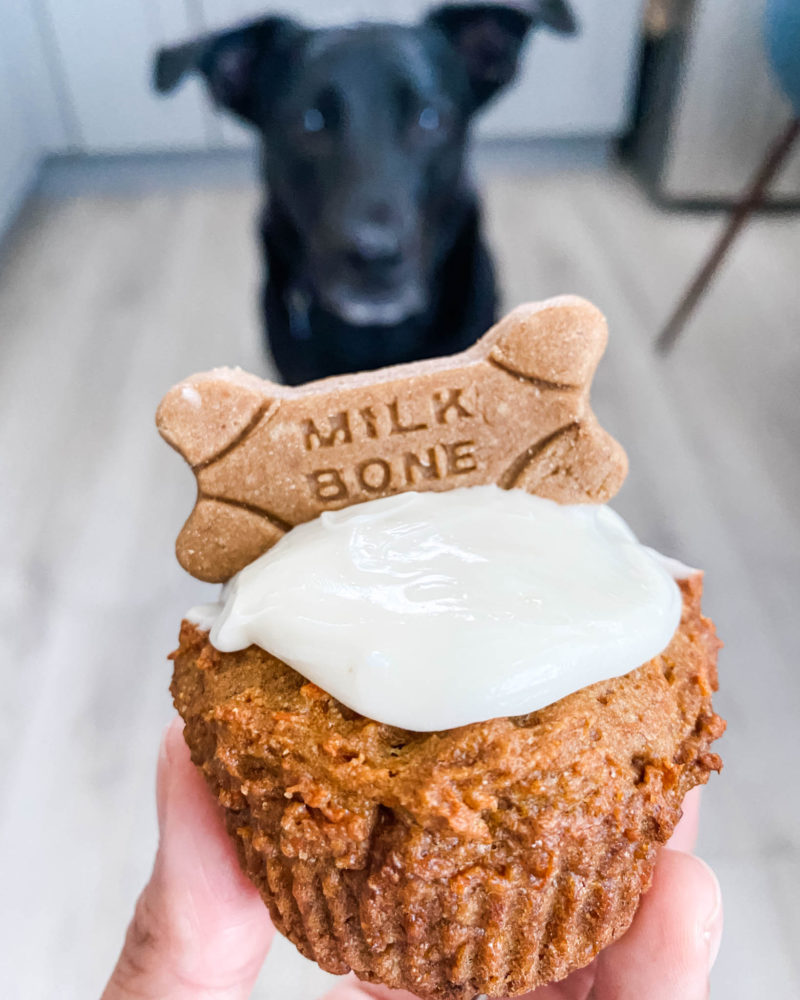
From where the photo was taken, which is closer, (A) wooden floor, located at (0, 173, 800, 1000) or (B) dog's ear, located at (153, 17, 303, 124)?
(A) wooden floor, located at (0, 173, 800, 1000)

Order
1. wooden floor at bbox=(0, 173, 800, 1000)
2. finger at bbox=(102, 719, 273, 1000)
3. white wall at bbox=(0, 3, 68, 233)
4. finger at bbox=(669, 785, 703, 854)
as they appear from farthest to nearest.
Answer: white wall at bbox=(0, 3, 68, 233), wooden floor at bbox=(0, 173, 800, 1000), finger at bbox=(669, 785, 703, 854), finger at bbox=(102, 719, 273, 1000)

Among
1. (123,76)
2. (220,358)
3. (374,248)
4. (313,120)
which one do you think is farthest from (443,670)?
(123,76)

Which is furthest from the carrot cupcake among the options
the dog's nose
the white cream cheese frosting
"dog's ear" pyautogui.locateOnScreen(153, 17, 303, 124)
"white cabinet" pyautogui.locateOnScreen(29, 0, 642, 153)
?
"white cabinet" pyautogui.locateOnScreen(29, 0, 642, 153)

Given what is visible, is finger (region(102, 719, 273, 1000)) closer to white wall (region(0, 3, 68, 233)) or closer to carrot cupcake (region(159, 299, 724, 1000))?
carrot cupcake (region(159, 299, 724, 1000))

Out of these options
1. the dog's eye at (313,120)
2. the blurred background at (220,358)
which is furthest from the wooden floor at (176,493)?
the dog's eye at (313,120)

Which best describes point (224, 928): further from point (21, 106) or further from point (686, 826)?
point (21, 106)

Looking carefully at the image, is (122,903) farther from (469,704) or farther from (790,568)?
(790,568)

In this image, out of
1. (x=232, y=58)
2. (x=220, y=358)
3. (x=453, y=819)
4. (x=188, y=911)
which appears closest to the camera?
(x=453, y=819)
